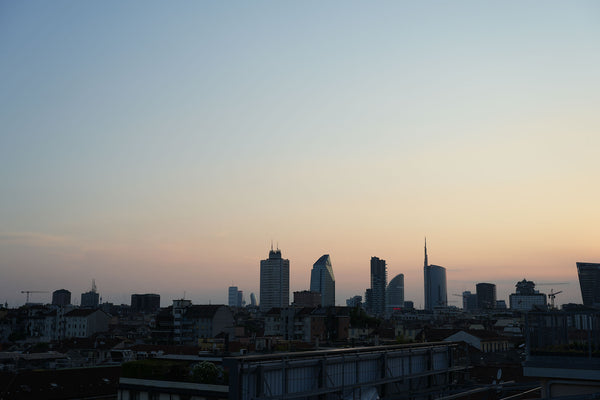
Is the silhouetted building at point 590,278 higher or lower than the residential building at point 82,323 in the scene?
higher

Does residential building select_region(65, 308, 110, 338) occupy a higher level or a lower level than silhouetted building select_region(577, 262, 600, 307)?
lower

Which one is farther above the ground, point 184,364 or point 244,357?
point 244,357

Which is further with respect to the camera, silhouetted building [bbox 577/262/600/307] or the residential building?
the residential building

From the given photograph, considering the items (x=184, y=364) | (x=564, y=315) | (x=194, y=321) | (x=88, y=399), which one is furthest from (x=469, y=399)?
(x=194, y=321)

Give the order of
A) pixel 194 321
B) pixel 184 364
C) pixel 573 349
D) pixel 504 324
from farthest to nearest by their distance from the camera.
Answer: pixel 504 324, pixel 194 321, pixel 184 364, pixel 573 349

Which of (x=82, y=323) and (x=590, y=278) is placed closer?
(x=590, y=278)

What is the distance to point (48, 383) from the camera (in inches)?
1946

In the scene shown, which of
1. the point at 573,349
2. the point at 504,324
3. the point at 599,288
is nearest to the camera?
the point at 573,349

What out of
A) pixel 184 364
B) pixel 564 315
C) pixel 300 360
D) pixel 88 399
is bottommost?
pixel 88 399

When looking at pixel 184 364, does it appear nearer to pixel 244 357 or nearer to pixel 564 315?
pixel 244 357

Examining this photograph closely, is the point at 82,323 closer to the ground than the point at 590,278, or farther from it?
closer to the ground

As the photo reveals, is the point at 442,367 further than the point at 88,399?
No

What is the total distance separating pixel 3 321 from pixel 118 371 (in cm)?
11318

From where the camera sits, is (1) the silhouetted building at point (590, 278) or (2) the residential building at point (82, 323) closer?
(1) the silhouetted building at point (590, 278)
